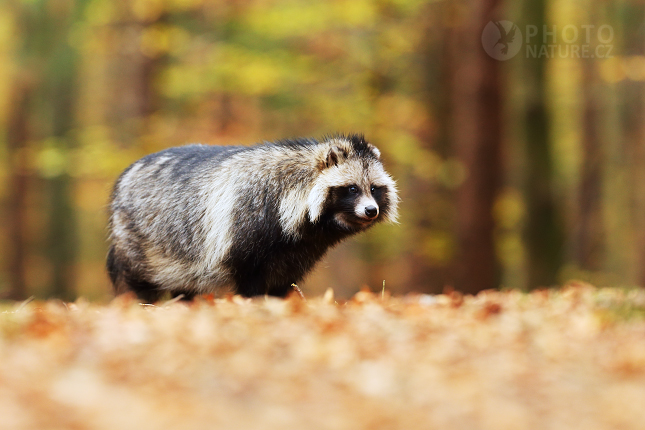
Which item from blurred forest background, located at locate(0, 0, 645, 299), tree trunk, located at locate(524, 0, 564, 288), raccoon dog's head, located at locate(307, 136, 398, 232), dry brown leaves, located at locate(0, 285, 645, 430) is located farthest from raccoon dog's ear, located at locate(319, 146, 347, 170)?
tree trunk, located at locate(524, 0, 564, 288)

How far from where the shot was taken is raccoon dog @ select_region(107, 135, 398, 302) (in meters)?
6.55

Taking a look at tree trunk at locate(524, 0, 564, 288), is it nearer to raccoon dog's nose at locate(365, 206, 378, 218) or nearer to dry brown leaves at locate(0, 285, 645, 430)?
raccoon dog's nose at locate(365, 206, 378, 218)

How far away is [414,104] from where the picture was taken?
15805mm

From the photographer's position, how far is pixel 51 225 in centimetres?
2420

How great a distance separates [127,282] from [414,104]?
966 cm

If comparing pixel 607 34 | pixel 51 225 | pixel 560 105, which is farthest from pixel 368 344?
pixel 51 225

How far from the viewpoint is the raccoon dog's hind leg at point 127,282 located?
770cm

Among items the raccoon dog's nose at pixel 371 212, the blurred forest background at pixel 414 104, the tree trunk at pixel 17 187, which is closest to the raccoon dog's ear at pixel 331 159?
the raccoon dog's nose at pixel 371 212

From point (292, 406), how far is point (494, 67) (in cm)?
1004

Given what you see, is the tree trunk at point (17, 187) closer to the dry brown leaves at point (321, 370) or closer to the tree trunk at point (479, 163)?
the tree trunk at point (479, 163)

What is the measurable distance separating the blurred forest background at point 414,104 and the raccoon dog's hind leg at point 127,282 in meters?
3.12

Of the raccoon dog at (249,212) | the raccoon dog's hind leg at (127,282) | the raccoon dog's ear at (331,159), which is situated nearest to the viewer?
the raccoon dog at (249,212)

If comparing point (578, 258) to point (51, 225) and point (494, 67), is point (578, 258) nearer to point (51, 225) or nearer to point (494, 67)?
point (494, 67)

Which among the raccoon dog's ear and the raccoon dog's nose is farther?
the raccoon dog's ear
